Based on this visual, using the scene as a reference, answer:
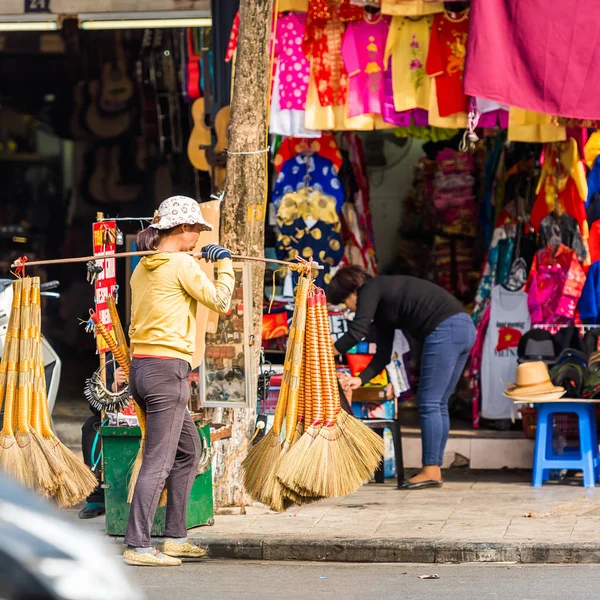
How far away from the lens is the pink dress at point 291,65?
Result: 1063 cm

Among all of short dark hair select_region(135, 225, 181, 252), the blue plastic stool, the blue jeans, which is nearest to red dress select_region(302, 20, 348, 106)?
the blue jeans

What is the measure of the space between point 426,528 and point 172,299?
91.9 inches

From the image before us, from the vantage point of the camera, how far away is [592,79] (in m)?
9.92

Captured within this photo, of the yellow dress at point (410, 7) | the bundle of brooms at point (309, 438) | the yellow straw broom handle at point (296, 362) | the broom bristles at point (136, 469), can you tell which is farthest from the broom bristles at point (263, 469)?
the yellow dress at point (410, 7)

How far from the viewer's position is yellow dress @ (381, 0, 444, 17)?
33.7ft

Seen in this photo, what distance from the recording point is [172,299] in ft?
23.8

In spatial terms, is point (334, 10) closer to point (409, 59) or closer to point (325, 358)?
point (409, 59)

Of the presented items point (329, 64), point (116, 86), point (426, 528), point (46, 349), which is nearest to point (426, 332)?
point (426, 528)

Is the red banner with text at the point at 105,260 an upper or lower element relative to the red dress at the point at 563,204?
lower

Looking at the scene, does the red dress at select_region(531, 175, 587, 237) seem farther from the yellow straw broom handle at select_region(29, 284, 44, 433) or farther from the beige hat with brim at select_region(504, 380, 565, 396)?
the yellow straw broom handle at select_region(29, 284, 44, 433)

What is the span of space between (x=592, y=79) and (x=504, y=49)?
2.30 feet

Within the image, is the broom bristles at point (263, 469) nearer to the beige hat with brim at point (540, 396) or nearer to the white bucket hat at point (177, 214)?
the white bucket hat at point (177, 214)

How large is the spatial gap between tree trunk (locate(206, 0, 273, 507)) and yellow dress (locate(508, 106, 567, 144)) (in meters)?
2.27

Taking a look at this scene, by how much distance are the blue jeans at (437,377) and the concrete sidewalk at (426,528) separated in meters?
0.37
